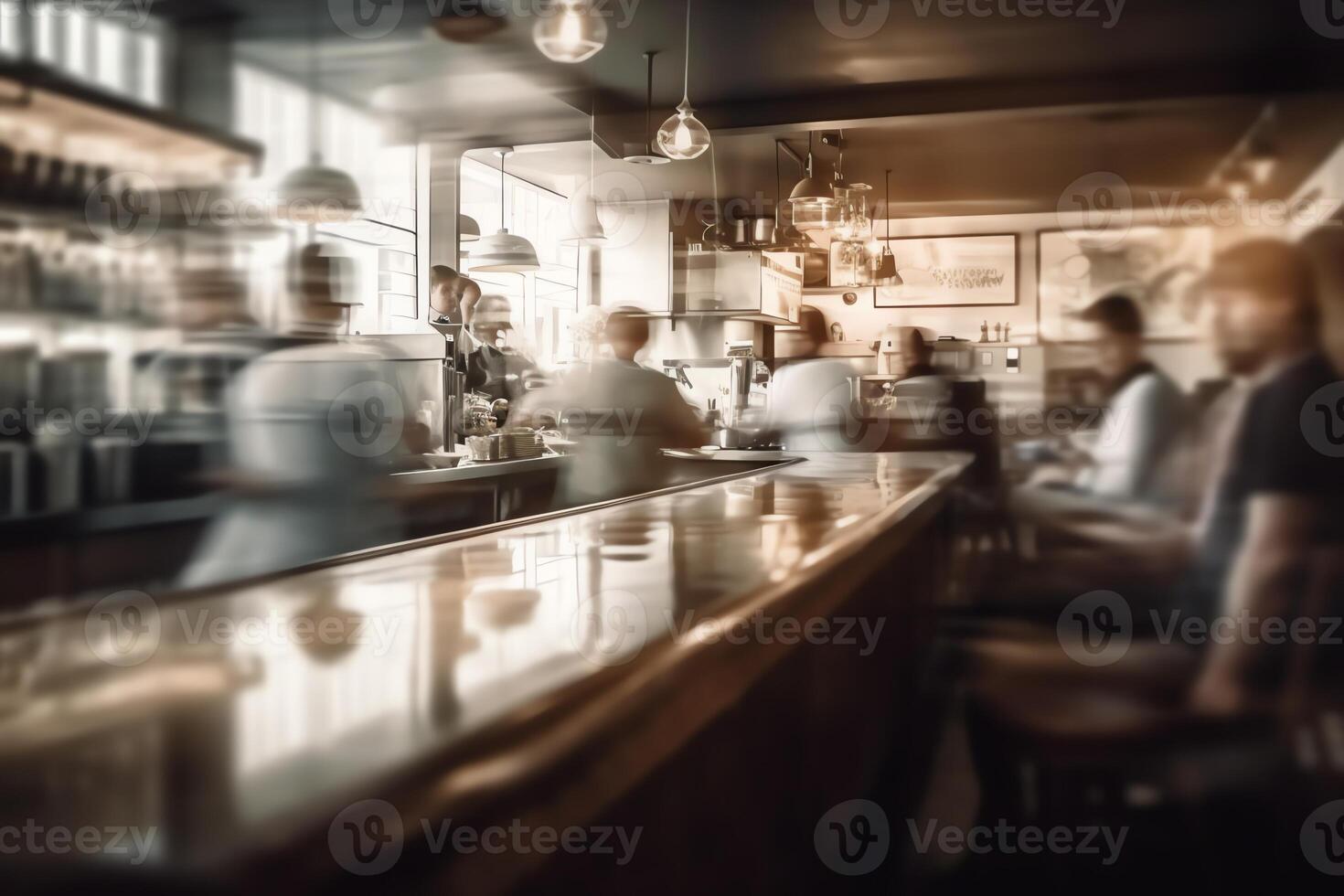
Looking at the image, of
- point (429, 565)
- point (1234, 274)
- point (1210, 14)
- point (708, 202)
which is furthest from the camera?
point (708, 202)

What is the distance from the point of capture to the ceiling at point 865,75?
4.51 m

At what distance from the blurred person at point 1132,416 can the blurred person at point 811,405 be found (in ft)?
7.63

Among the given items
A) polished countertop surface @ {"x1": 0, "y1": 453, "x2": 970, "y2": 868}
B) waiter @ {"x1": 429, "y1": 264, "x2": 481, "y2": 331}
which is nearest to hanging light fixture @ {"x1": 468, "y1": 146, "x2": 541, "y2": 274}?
waiter @ {"x1": 429, "y1": 264, "x2": 481, "y2": 331}

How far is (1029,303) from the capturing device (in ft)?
31.5

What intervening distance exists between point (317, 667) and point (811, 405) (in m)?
4.82

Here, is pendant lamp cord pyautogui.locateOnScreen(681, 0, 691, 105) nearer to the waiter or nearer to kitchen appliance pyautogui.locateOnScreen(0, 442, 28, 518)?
the waiter

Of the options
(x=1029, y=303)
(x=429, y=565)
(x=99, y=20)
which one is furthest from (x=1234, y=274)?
(x=1029, y=303)

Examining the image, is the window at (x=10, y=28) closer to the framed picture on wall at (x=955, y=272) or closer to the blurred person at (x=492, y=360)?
the blurred person at (x=492, y=360)

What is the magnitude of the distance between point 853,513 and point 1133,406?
1461 millimetres

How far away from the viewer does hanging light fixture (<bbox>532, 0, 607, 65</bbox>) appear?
2.73 metres

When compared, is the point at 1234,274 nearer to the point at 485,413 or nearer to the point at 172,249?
the point at 485,413

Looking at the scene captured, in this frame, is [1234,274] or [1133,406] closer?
[1234,274]

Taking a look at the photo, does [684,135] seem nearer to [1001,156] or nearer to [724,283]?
[1001,156]

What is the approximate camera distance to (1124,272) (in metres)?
10.1
